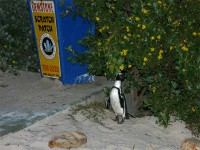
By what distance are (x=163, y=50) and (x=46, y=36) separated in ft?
6.57

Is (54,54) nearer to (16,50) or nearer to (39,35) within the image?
(39,35)

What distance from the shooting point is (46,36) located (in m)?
6.03

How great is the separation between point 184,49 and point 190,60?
20cm

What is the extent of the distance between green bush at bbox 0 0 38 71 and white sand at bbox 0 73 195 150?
2.40 metres

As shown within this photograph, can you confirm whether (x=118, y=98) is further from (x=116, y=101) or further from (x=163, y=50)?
(x=163, y=50)

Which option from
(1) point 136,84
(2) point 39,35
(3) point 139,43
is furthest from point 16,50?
(3) point 139,43

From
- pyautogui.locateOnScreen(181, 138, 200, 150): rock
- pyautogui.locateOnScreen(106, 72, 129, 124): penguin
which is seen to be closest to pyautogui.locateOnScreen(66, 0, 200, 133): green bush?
pyautogui.locateOnScreen(106, 72, 129, 124): penguin

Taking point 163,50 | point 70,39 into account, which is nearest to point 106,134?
point 163,50

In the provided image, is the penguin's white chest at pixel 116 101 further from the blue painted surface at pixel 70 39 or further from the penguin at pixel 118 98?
the blue painted surface at pixel 70 39

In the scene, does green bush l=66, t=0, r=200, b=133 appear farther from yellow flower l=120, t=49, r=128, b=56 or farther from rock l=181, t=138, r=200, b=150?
rock l=181, t=138, r=200, b=150

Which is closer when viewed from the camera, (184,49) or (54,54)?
(184,49)

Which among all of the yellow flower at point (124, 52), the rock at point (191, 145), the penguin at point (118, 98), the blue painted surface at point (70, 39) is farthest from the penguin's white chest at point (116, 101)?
the blue painted surface at point (70, 39)

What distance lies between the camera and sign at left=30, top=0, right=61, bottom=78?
5.84m

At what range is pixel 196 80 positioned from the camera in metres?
4.42
